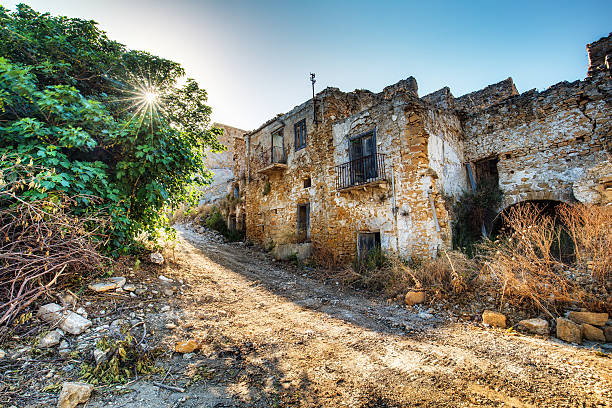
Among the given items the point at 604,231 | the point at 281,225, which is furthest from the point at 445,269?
the point at 281,225

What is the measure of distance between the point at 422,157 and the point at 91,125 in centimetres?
816

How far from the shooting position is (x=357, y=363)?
311 centimetres

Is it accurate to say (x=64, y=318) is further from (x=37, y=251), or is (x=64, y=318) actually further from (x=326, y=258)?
(x=326, y=258)

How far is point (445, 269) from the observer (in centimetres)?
610

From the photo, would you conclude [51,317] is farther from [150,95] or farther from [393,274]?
[393,274]

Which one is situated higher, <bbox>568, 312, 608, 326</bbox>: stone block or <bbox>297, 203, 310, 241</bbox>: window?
<bbox>297, 203, 310, 241</bbox>: window

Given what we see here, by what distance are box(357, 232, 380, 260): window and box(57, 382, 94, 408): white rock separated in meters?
7.31

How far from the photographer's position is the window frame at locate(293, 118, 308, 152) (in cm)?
1169

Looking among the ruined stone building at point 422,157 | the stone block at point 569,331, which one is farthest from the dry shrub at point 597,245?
the ruined stone building at point 422,157

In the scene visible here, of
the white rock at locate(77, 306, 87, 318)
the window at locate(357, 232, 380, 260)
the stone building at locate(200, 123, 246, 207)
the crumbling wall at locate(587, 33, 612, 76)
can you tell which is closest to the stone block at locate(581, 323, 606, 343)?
the window at locate(357, 232, 380, 260)

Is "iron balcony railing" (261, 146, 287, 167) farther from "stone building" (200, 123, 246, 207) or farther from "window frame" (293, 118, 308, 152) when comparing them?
"stone building" (200, 123, 246, 207)

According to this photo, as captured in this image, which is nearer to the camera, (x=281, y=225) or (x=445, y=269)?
(x=445, y=269)

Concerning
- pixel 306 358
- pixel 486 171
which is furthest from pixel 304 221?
pixel 306 358

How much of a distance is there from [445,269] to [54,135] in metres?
7.97
